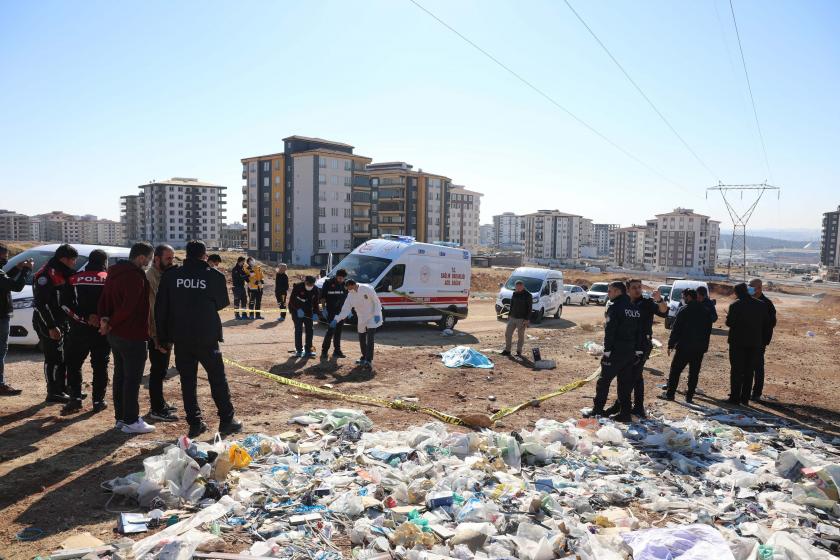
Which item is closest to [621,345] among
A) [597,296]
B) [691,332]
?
[691,332]

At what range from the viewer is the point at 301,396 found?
8672 millimetres

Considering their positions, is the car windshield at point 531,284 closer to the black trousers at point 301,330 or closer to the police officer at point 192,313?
the black trousers at point 301,330

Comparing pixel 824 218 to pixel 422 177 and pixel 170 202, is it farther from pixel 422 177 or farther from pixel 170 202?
pixel 170 202

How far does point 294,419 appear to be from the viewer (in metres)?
7.24

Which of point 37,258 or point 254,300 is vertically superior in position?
point 37,258

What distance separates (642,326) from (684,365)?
177 centimetres

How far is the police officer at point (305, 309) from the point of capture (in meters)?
11.8

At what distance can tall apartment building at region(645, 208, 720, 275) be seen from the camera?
486 feet

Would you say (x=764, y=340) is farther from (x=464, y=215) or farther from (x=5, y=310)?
(x=464, y=215)

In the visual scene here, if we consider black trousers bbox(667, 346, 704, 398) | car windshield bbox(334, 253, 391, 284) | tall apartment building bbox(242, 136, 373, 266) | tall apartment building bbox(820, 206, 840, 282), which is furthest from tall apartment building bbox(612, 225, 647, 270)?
black trousers bbox(667, 346, 704, 398)

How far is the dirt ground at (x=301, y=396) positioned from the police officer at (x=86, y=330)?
0.30 meters

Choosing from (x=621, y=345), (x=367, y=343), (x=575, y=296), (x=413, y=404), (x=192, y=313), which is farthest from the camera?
(x=575, y=296)

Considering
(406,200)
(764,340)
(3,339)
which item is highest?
(406,200)

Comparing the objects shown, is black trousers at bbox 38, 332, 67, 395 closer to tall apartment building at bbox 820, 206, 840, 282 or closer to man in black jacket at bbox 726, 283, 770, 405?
man in black jacket at bbox 726, 283, 770, 405
